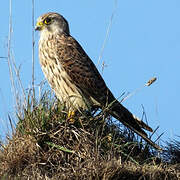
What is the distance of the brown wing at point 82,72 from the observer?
4926 millimetres

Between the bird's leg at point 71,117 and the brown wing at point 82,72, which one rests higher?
the brown wing at point 82,72

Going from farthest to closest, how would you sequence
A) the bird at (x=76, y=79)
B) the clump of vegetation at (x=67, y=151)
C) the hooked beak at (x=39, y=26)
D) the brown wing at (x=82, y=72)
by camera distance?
the hooked beak at (x=39, y=26), the brown wing at (x=82, y=72), the bird at (x=76, y=79), the clump of vegetation at (x=67, y=151)

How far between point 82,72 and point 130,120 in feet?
2.59

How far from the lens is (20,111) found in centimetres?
435

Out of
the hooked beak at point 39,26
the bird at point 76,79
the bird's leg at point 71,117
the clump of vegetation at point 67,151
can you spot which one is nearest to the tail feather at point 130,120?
the bird at point 76,79

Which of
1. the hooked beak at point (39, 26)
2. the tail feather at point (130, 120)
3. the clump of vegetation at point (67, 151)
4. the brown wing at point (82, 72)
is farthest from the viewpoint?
the hooked beak at point (39, 26)

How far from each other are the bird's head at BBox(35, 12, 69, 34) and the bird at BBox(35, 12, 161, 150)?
15 cm

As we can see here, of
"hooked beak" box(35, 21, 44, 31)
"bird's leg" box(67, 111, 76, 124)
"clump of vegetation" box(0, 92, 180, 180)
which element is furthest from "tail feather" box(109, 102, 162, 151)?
"hooked beak" box(35, 21, 44, 31)

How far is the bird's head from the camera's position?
5.33 metres

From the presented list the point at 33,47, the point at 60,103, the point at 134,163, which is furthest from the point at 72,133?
the point at 33,47

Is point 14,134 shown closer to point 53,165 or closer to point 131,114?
point 53,165

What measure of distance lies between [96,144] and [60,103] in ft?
2.37

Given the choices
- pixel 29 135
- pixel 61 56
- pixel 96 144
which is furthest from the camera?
pixel 61 56

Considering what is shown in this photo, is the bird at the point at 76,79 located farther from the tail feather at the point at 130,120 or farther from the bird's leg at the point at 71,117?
the bird's leg at the point at 71,117
